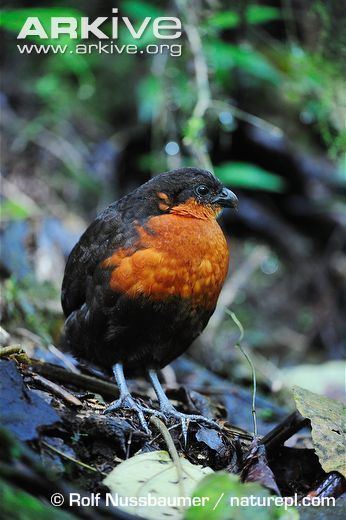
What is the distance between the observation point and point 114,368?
10.8 feet

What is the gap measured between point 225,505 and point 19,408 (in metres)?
0.75

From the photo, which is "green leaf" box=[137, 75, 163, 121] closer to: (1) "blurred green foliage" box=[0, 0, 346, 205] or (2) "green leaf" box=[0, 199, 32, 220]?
(1) "blurred green foliage" box=[0, 0, 346, 205]

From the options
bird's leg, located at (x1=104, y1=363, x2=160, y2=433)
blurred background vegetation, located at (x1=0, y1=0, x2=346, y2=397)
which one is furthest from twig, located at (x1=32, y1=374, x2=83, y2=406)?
blurred background vegetation, located at (x1=0, y1=0, x2=346, y2=397)

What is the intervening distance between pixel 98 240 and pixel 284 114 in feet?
19.4

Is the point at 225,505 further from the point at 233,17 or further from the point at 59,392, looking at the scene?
the point at 233,17

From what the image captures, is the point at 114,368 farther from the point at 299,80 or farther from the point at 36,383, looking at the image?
the point at 299,80

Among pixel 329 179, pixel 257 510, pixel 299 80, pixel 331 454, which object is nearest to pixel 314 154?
pixel 329 179

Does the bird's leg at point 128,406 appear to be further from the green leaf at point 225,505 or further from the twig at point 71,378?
the green leaf at point 225,505

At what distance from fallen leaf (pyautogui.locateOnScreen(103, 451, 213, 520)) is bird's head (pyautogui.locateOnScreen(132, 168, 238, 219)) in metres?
1.45

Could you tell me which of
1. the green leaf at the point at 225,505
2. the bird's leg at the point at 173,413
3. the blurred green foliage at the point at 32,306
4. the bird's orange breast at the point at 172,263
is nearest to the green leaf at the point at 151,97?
the blurred green foliage at the point at 32,306

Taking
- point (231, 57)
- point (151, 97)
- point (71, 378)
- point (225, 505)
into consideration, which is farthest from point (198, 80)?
point (225, 505)

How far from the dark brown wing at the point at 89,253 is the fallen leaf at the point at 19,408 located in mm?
1108

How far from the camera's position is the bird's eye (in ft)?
11.5

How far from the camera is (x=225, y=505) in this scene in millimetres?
1828
